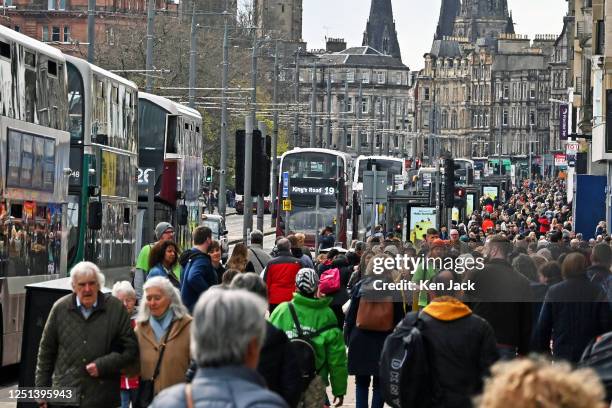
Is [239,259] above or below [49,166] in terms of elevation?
below

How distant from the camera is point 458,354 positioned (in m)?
10.1

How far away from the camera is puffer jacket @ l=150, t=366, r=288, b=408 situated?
5992 millimetres

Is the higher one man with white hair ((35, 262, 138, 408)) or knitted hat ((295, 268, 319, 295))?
knitted hat ((295, 268, 319, 295))

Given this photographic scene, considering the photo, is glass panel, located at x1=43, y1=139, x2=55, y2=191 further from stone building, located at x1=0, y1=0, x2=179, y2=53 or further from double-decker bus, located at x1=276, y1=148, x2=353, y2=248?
stone building, located at x1=0, y1=0, x2=179, y2=53

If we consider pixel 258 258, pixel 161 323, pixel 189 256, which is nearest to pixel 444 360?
pixel 161 323

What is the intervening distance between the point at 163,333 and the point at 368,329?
4.44 meters

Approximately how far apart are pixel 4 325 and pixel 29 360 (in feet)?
16.2

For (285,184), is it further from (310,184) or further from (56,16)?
(56,16)

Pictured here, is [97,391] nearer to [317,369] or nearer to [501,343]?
[317,369]

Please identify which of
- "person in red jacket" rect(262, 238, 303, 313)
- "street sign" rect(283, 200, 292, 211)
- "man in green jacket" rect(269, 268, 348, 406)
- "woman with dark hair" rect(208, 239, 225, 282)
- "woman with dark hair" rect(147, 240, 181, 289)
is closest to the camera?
"man in green jacket" rect(269, 268, 348, 406)

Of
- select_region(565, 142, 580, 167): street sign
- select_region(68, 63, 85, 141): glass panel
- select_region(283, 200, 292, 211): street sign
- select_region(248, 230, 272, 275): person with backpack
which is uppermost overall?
select_region(565, 142, 580, 167): street sign

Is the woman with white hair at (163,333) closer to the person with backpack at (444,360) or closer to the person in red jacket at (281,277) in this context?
the person with backpack at (444,360)

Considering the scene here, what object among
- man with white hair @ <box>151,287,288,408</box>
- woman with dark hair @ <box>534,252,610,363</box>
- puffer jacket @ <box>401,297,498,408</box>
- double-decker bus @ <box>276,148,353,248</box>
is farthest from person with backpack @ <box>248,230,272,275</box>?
double-decker bus @ <box>276,148,353,248</box>

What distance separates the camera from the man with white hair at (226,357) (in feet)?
19.7
